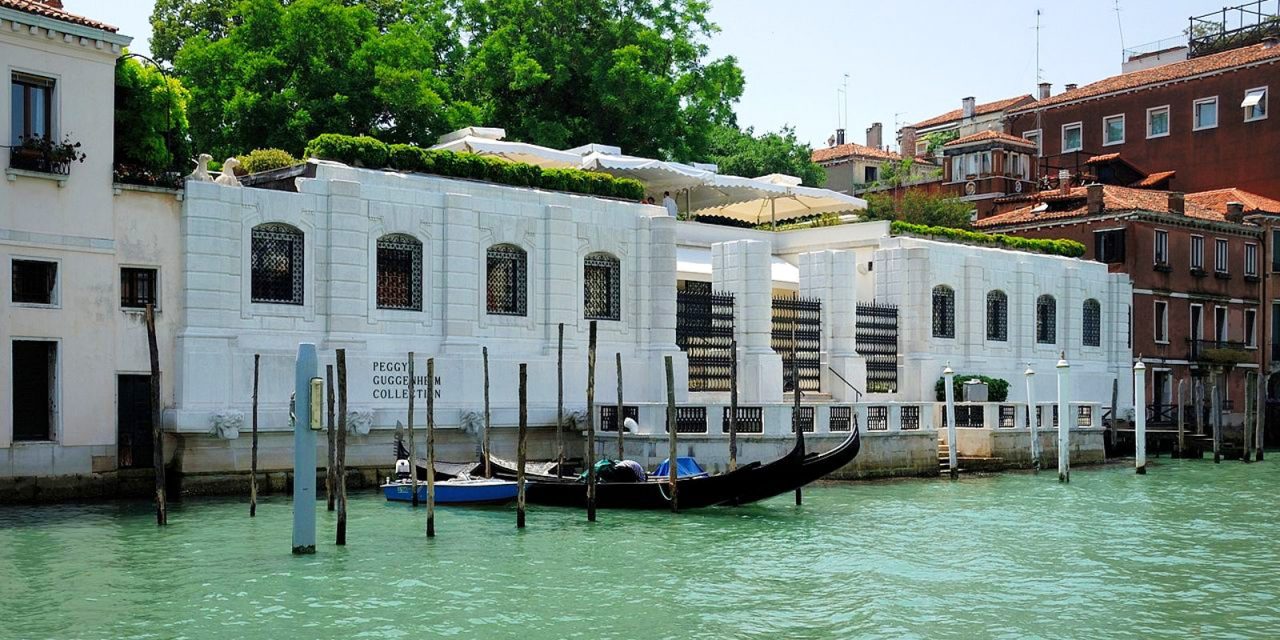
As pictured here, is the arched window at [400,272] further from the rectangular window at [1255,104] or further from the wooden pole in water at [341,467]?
the rectangular window at [1255,104]

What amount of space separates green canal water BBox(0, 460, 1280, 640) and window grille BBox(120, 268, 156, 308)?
10.3ft

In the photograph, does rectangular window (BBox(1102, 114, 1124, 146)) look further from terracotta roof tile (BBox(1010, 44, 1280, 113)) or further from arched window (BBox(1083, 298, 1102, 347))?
arched window (BBox(1083, 298, 1102, 347))

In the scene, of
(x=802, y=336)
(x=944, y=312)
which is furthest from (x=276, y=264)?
(x=944, y=312)

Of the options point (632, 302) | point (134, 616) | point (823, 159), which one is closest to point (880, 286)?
point (632, 302)

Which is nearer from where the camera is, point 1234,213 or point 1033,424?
point 1033,424

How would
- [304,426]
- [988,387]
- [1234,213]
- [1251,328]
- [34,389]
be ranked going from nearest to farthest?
[304,426], [34,389], [988,387], [1234,213], [1251,328]

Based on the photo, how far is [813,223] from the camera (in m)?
34.2

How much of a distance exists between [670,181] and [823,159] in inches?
1219

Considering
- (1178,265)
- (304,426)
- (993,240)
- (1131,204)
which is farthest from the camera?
(1178,265)

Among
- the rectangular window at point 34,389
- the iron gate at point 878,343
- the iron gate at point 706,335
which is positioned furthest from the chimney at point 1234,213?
the rectangular window at point 34,389

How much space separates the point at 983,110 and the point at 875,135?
24.5ft

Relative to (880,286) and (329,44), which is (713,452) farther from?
(329,44)

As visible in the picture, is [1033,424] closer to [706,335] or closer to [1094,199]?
[706,335]

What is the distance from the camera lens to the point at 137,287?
2136 cm
